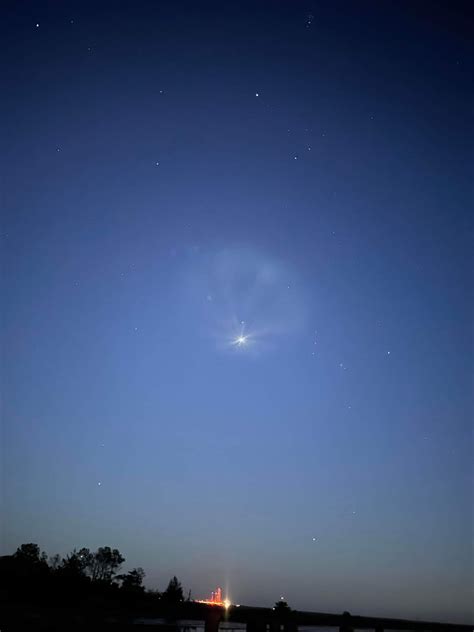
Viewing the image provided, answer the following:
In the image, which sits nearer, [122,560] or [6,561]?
[6,561]

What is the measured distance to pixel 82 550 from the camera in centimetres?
13225

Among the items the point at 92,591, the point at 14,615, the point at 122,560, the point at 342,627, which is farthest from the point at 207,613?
the point at 122,560

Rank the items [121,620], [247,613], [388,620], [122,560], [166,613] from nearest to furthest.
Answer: [121,620] < [166,613] < [247,613] < [388,620] < [122,560]

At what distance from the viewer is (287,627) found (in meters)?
18.8

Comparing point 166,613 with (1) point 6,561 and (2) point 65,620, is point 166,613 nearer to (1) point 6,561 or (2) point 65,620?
(2) point 65,620

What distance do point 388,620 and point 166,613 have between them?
62.0 ft

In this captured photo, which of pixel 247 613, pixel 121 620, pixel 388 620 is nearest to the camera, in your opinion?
pixel 121 620

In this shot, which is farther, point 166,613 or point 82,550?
point 82,550

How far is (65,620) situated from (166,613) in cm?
369

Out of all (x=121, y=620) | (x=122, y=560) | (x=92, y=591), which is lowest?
(x=122, y=560)

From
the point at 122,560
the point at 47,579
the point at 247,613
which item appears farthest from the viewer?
the point at 122,560

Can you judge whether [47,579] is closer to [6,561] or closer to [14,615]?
[6,561]

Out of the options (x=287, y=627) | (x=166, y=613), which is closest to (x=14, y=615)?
(x=166, y=613)

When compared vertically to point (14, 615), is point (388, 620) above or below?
below
